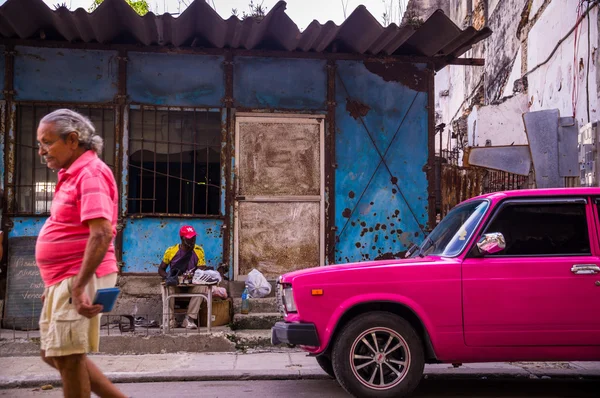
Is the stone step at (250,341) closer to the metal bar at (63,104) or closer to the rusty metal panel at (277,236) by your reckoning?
the rusty metal panel at (277,236)

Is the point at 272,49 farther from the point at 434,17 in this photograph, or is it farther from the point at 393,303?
the point at 393,303

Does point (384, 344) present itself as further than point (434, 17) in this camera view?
No

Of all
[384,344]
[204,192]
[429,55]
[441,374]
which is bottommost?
[441,374]

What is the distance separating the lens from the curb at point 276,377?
716 centimetres

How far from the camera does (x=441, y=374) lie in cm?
739

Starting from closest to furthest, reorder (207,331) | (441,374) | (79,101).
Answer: (441,374) → (207,331) → (79,101)

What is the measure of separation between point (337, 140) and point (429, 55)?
184cm

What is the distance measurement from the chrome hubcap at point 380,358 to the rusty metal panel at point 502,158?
4.80m

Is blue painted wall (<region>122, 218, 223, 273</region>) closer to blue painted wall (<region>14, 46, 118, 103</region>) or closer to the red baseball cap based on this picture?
the red baseball cap

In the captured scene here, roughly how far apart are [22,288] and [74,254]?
6515 mm

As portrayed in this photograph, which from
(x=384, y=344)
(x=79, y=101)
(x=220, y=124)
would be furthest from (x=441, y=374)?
(x=79, y=101)

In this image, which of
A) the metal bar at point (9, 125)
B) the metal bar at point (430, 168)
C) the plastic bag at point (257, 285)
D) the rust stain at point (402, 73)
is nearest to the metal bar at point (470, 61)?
the metal bar at point (430, 168)

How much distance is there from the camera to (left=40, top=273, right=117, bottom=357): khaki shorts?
393cm

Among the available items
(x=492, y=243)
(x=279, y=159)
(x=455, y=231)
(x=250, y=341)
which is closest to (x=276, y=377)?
(x=250, y=341)
